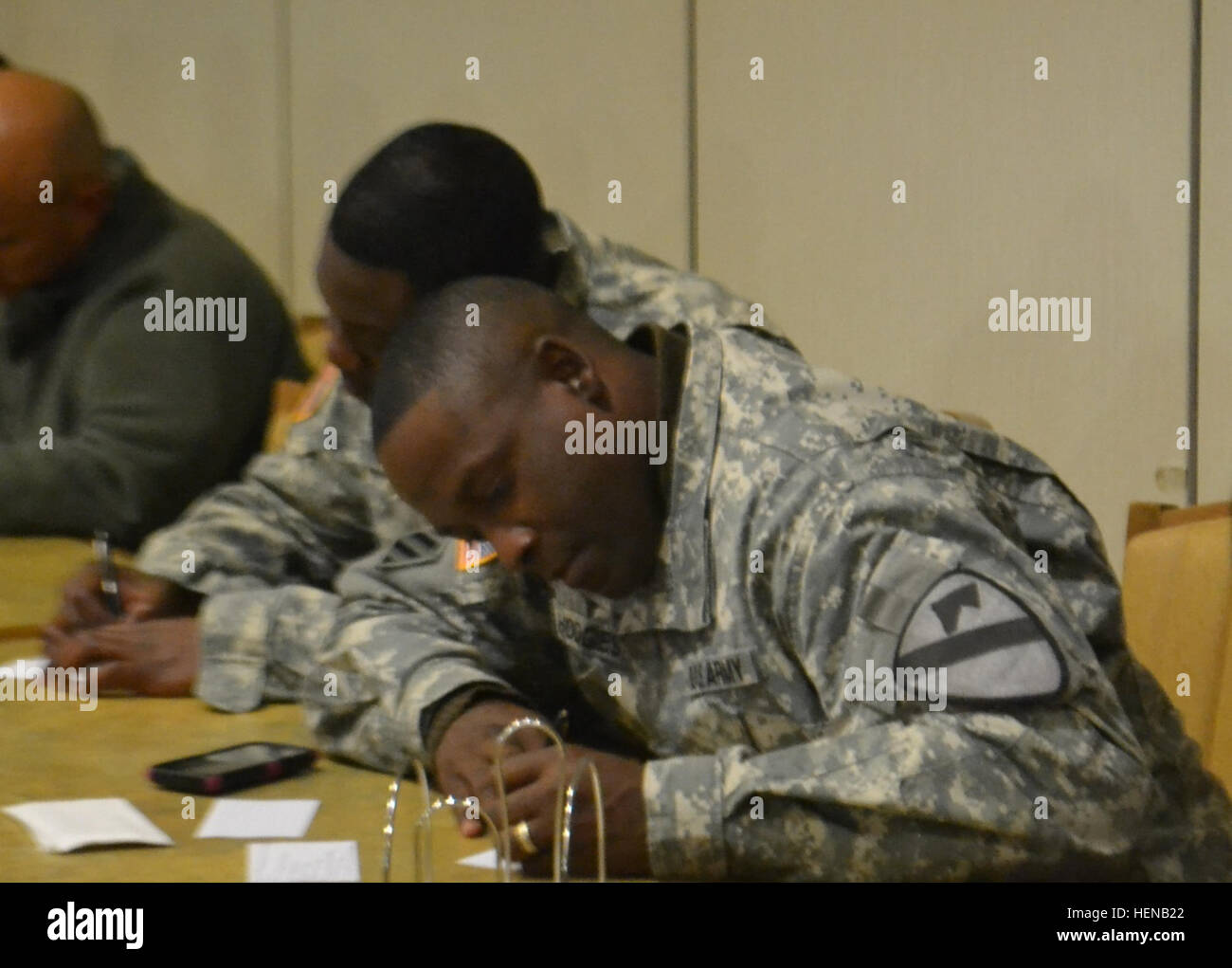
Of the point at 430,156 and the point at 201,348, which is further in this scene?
the point at 201,348

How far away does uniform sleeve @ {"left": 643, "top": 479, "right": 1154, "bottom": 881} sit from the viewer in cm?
77

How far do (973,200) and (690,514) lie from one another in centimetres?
58

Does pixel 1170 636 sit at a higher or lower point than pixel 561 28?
lower

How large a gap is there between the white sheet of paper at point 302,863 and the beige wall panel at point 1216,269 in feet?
2.70

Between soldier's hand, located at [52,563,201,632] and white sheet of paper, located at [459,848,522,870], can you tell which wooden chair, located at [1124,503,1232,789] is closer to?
white sheet of paper, located at [459,848,522,870]

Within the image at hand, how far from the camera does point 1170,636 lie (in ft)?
3.70

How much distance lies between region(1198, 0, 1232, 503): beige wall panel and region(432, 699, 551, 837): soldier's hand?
26.4 inches

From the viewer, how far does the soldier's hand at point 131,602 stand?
1.40 meters

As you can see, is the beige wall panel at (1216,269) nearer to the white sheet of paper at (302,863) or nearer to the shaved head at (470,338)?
the shaved head at (470,338)

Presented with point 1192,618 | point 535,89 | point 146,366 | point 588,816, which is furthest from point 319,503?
point 1192,618
